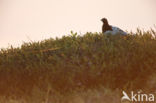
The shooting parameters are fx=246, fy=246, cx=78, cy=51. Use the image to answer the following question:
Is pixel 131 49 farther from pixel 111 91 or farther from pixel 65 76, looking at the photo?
pixel 65 76

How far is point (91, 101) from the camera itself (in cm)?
791

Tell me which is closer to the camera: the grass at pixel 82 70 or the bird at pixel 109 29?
the grass at pixel 82 70

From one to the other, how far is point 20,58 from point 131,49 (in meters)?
4.66

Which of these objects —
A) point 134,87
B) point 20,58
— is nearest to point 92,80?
point 134,87

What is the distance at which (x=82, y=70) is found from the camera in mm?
9086

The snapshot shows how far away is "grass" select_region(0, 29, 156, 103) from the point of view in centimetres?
862

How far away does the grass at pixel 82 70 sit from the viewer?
8.62 meters
